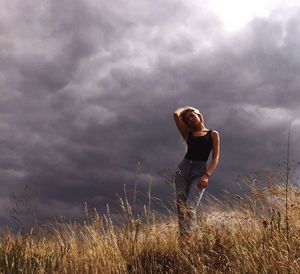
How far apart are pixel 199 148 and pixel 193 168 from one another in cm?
28

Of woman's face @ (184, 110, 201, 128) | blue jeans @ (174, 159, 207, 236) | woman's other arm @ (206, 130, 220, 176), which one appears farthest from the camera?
woman's face @ (184, 110, 201, 128)

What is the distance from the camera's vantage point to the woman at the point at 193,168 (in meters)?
5.70

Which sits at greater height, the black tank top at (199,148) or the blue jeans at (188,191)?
the black tank top at (199,148)

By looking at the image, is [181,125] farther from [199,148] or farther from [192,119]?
[199,148]

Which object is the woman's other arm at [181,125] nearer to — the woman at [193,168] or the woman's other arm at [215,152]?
the woman at [193,168]

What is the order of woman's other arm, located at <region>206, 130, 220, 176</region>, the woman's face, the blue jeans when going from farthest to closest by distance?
the woman's face → woman's other arm, located at <region>206, 130, 220, 176</region> → the blue jeans

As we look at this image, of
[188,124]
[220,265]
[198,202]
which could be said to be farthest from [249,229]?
[188,124]

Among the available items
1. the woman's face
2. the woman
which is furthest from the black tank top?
the woman's face

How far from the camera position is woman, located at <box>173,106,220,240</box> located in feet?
18.7

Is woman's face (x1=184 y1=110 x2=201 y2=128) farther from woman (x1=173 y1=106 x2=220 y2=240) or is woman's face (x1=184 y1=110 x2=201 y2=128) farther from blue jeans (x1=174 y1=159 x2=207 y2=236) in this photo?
blue jeans (x1=174 y1=159 x2=207 y2=236)

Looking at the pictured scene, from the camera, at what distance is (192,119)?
6.25 metres

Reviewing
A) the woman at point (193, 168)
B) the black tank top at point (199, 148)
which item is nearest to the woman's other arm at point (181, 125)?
the woman at point (193, 168)

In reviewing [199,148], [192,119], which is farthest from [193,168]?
[192,119]

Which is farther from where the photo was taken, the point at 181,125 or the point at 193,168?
the point at 181,125
